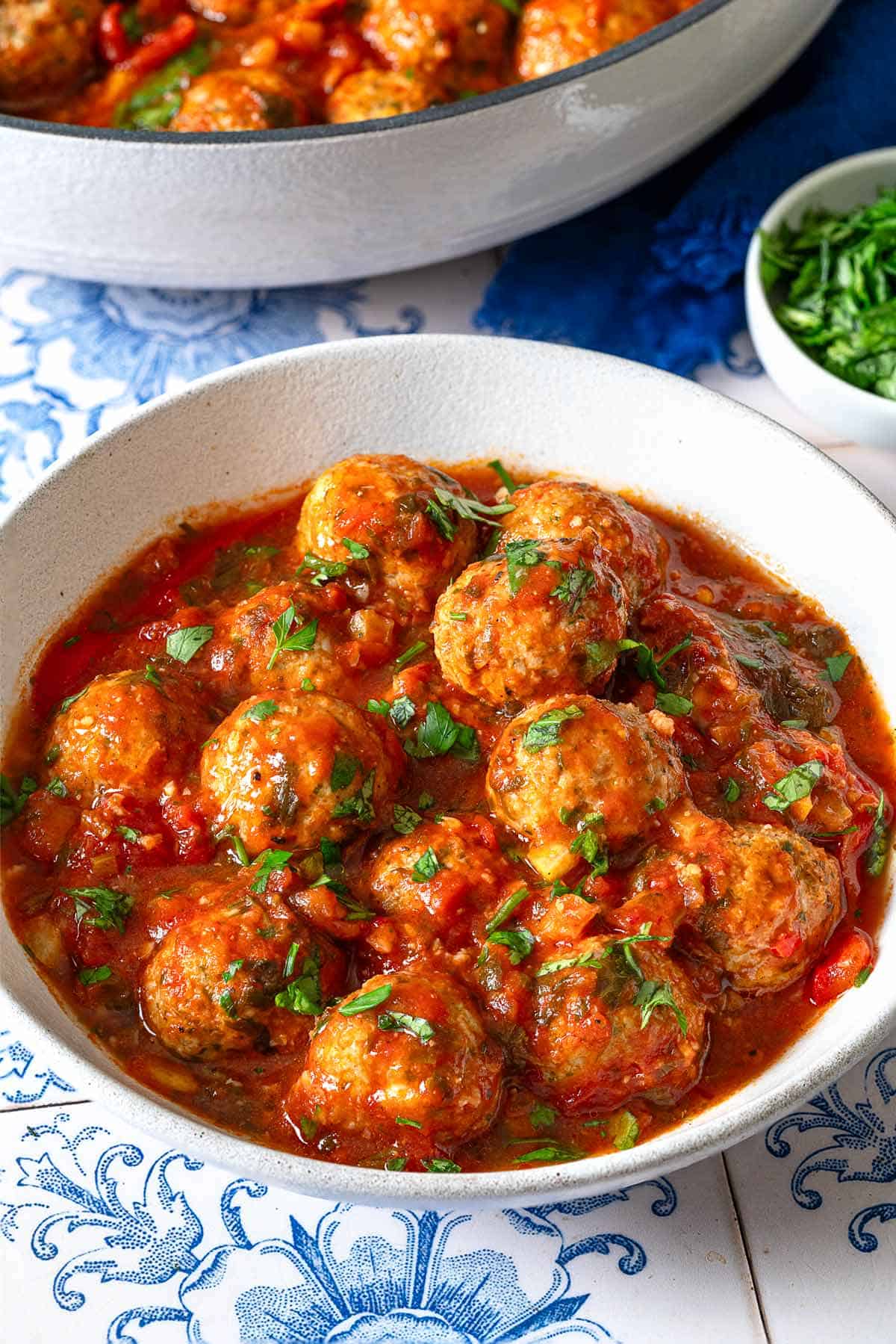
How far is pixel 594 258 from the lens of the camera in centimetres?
560

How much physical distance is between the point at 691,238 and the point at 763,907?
2.91 m

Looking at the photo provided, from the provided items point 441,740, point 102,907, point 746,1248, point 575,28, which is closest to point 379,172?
point 575,28

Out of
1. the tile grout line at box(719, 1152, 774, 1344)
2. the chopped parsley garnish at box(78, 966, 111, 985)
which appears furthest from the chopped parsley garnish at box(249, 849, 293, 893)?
the tile grout line at box(719, 1152, 774, 1344)

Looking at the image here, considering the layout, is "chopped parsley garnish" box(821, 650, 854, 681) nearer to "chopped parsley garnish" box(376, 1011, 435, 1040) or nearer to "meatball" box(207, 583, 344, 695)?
"meatball" box(207, 583, 344, 695)

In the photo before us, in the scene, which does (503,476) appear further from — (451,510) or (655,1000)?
(655,1000)

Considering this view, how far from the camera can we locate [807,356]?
516 cm

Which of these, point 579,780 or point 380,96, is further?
point 380,96

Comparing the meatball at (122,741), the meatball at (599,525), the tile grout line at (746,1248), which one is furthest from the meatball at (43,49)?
the tile grout line at (746,1248)

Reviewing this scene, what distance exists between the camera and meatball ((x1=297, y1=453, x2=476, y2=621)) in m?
3.98

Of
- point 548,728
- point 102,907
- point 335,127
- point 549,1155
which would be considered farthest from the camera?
point 335,127

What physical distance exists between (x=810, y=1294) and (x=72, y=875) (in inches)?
77.9

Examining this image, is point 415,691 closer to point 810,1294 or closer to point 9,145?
point 810,1294

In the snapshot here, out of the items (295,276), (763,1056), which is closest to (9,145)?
(295,276)

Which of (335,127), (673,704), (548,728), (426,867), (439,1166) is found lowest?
(439,1166)
